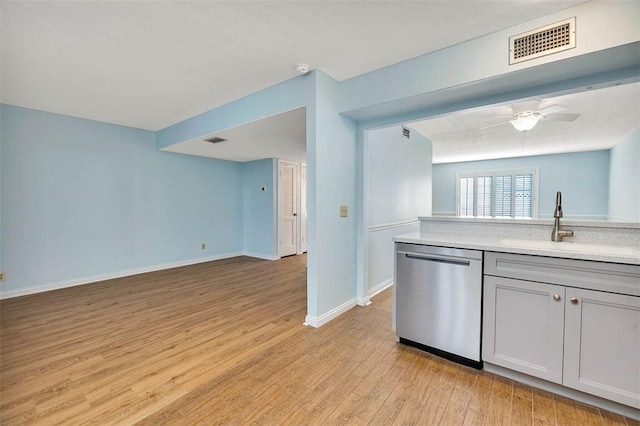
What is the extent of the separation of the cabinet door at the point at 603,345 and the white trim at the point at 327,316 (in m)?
1.87

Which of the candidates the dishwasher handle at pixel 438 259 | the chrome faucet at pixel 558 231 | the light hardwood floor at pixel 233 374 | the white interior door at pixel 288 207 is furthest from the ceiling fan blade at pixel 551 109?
the white interior door at pixel 288 207

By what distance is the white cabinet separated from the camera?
156 cm

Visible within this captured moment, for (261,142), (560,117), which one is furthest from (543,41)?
(261,142)

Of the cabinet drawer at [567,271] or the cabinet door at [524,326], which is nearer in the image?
the cabinet drawer at [567,271]

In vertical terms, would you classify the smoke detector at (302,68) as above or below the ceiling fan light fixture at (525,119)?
above

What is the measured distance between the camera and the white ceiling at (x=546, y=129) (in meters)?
3.52

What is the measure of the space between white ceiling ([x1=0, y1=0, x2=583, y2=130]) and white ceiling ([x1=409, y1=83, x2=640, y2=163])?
0.90 metres

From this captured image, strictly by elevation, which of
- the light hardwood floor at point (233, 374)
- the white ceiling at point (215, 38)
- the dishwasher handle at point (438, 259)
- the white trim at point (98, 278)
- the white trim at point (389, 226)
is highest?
the white ceiling at point (215, 38)

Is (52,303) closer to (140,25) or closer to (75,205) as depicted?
(75,205)

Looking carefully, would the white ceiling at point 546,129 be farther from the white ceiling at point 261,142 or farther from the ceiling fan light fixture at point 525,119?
the white ceiling at point 261,142

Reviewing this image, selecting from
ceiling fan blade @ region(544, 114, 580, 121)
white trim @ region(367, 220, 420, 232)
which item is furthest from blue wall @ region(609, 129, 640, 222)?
white trim @ region(367, 220, 420, 232)

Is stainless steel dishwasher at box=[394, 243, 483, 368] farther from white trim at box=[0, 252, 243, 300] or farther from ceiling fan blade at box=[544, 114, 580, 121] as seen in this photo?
white trim at box=[0, 252, 243, 300]

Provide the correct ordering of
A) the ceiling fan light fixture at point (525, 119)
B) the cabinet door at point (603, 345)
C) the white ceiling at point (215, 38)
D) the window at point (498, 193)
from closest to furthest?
1. the cabinet door at point (603, 345)
2. the white ceiling at point (215, 38)
3. the ceiling fan light fixture at point (525, 119)
4. the window at point (498, 193)

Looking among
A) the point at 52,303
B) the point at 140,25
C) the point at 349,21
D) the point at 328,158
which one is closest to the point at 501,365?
the point at 328,158
